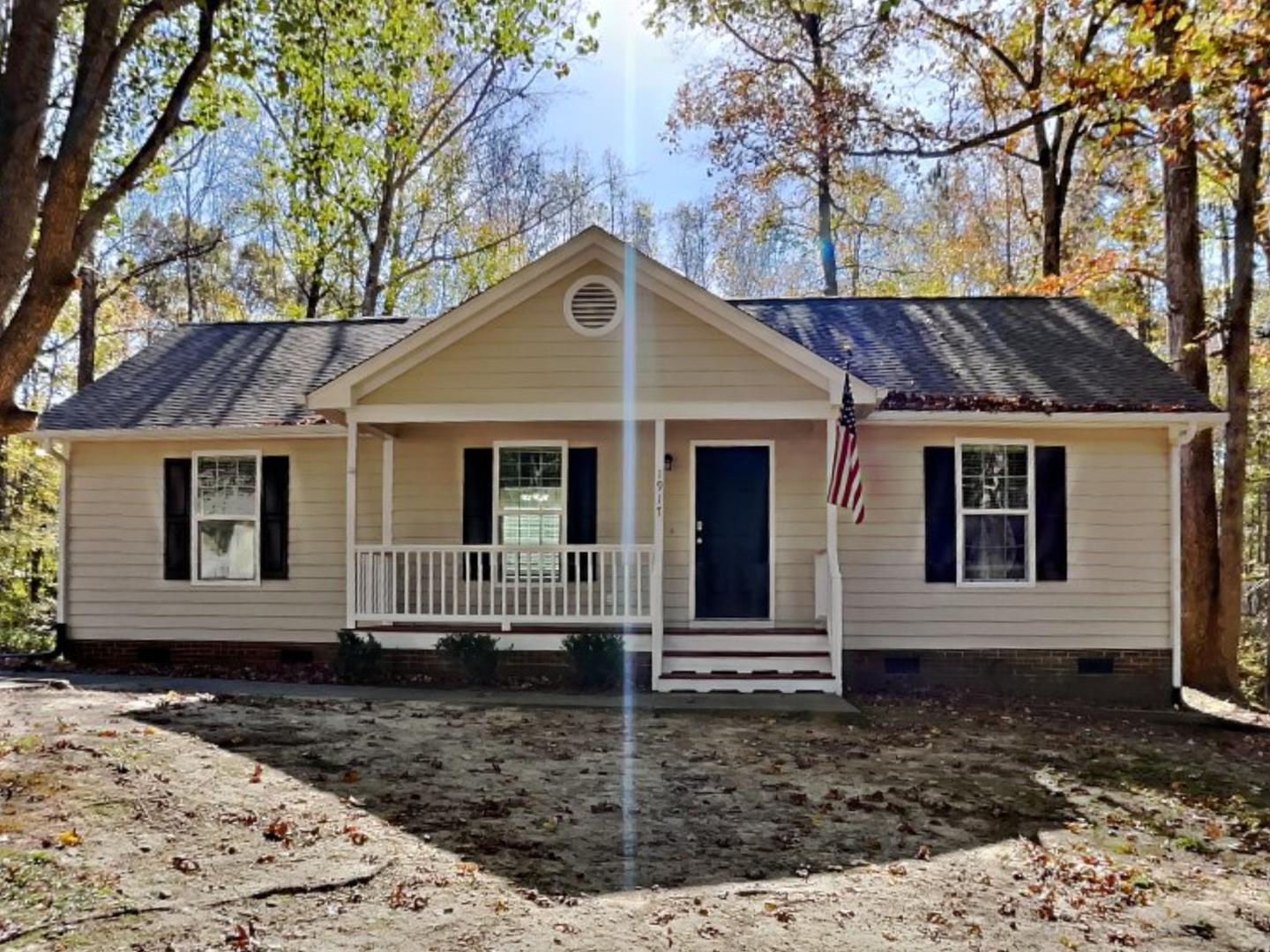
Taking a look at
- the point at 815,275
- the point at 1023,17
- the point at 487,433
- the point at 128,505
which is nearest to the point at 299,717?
the point at 487,433

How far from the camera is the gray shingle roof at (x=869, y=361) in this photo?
30.9 ft

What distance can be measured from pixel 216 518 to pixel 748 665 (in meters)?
6.42

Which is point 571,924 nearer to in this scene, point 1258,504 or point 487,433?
point 487,433

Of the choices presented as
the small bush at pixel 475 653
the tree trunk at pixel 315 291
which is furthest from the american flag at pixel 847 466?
the tree trunk at pixel 315 291

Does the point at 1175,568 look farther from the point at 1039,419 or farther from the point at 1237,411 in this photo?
the point at 1237,411

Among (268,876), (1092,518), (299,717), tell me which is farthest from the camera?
(1092,518)

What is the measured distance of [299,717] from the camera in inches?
285

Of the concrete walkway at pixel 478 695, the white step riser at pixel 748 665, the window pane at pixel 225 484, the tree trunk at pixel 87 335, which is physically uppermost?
the tree trunk at pixel 87 335

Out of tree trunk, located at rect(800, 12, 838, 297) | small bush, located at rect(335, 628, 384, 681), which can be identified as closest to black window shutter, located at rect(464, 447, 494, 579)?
small bush, located at rect(335, 628, 384, 681)

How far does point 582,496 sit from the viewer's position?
389 inches

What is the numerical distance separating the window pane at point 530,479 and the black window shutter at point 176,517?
3.78 m

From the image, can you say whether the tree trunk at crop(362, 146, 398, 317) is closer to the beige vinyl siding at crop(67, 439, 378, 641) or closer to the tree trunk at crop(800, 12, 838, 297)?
the tree trunk at crop(800, 12, 838, 297)

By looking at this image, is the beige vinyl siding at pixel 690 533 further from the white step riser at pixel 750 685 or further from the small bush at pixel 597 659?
the small bush at pixel 597 659

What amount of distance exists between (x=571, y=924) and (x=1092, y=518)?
7.83 metres
